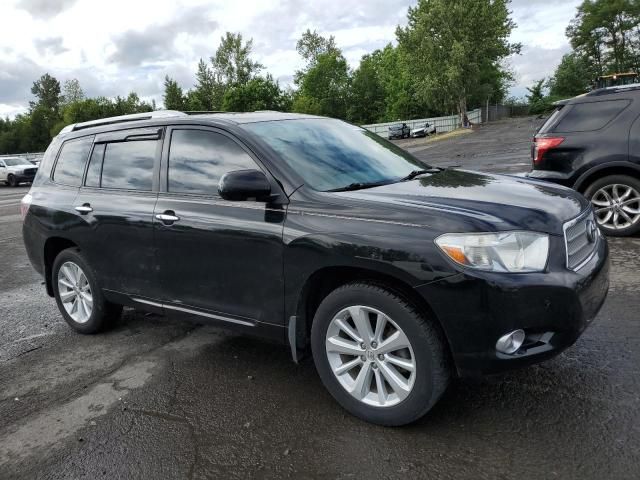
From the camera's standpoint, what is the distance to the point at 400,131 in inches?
1996

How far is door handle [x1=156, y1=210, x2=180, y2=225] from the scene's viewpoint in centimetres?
375

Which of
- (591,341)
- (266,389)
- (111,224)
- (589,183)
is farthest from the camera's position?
(589,183)

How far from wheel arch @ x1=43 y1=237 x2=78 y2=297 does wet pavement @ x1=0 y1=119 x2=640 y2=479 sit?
76 centimetres

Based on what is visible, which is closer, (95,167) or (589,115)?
(95,167)

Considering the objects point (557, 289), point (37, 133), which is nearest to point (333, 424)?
point (557, 289)

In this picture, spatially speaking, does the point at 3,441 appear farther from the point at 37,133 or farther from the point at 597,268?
the point at 37,133

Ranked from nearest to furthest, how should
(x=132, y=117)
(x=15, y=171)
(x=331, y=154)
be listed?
(x=331, y=154) < (x=132, y=117) < (x=15, y=171)

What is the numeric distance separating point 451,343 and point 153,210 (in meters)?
2.29

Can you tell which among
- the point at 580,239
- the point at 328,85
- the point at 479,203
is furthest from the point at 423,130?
the point at 479,203

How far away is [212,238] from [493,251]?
5.77 feet

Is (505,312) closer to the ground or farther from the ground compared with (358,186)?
closer to the ground

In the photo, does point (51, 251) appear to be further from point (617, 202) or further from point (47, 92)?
point (47, 92)

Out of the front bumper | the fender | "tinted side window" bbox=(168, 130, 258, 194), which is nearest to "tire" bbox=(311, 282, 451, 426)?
the front bumper

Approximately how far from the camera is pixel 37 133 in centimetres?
8788
